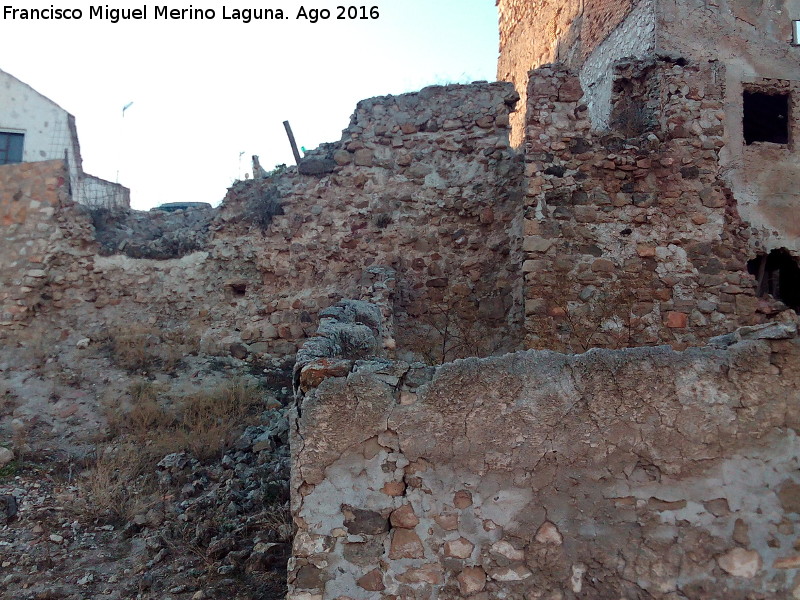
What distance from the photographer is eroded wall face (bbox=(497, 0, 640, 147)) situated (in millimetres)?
8484

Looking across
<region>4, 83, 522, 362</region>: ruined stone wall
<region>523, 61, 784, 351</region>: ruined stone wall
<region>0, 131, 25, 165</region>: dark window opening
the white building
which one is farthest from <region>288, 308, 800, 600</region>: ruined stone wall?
<region>0, 131, 25, 165</region>: dark window opening

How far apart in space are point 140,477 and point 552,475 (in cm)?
347

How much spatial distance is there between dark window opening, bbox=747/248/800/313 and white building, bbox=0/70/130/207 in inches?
438

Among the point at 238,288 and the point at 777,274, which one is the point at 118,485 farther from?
the point at 777,274

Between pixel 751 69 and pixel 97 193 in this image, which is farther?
pixel 97 193

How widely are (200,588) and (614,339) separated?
13.0 feet

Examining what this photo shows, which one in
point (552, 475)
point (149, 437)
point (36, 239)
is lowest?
point (149, 437)

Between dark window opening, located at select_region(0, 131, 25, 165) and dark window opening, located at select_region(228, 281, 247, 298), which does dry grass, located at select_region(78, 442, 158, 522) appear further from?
dark window opening, located at select_region(0, 131, 25, 165)

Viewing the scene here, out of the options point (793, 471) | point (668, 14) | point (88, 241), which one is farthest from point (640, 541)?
point (88, 241)

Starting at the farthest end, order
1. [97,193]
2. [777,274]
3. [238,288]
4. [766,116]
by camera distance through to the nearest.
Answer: [97,193], [238,288], [766,116], [777,274]

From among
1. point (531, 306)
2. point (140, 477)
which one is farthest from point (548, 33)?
point (140, 477)

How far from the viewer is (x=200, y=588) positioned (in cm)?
346

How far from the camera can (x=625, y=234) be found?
19.7 ft

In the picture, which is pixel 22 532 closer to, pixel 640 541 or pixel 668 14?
pixel 640 541
